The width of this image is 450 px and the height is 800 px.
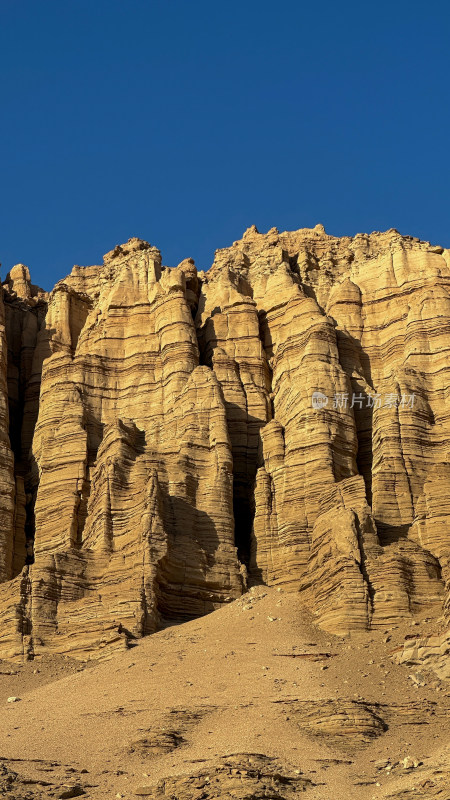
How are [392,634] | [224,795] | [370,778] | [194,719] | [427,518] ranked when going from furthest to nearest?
[427,518] → [392,634] → [194,719] → [370,778] → [224,795]

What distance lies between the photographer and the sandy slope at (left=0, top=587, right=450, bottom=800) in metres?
32.2

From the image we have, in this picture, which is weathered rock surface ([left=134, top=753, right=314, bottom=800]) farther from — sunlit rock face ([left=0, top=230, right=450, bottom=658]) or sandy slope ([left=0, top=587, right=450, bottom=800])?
sunlit rock face ([left=0, top=230, right=450, bottom=658])

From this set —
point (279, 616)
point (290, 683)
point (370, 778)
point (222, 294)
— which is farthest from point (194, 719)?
point (222, 294)

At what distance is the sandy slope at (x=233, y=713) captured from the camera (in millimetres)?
32156

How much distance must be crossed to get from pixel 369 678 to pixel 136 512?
49.9 ft

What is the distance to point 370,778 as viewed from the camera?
32031 mm

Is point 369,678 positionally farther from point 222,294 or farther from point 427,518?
point 222,294

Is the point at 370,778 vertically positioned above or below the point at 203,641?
below
